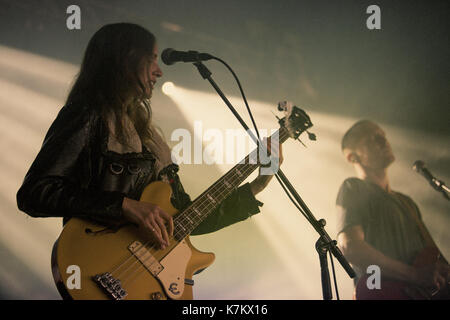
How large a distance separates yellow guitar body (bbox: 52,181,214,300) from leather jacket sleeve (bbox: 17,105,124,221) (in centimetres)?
5

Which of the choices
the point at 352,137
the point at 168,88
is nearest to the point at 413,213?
the point at 352,137

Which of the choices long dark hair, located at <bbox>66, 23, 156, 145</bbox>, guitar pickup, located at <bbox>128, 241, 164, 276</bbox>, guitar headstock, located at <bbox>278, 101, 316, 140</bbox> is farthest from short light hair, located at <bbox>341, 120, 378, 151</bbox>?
guitar pickup, located at <bbox>128, 241, 164, 276</bbox>

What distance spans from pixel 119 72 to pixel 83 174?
1.56ft

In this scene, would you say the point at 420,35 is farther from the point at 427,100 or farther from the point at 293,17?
the point at 293,17

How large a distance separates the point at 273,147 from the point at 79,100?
820 mm

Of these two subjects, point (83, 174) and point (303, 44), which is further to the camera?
point (303, 44)

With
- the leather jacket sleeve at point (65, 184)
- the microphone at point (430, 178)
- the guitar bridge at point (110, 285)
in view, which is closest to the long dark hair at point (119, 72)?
the leather jacket sleeve at point (65, 184)

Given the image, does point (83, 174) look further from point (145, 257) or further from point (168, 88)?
point (168, 88)

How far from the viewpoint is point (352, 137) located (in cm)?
237

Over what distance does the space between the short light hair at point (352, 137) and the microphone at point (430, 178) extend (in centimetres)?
41

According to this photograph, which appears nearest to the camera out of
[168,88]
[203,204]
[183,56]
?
[203,204]

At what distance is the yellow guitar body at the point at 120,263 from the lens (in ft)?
3.46

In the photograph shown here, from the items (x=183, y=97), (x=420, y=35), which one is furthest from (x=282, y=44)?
(x=420, y=35)
